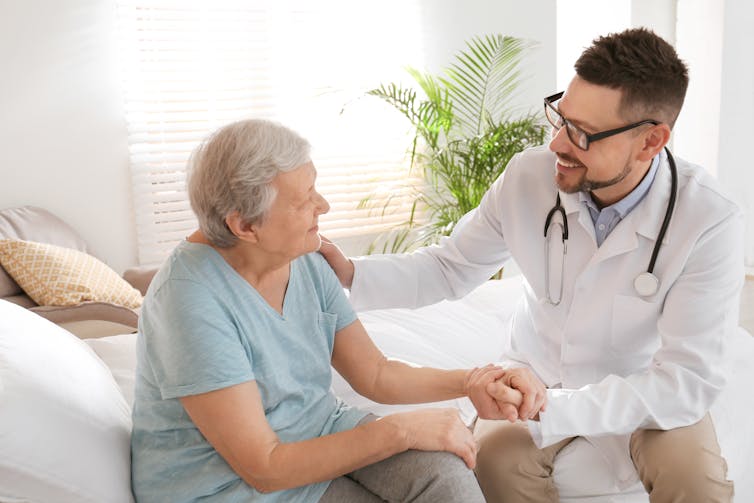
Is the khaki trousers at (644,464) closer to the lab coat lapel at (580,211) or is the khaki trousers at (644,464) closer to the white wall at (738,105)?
the lab coat lapel at (580,211)

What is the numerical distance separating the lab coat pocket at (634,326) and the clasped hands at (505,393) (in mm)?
306

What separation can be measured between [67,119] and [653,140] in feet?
10.2

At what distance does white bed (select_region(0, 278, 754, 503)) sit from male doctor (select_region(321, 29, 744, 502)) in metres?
0.14

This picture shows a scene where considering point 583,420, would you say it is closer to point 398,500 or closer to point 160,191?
point 398,500

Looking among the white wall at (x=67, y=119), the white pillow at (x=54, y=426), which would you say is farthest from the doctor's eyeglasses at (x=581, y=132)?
the white wall at (x=67, y=119)

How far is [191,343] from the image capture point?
1.34 meters

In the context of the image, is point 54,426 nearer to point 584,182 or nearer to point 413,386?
point 413,386

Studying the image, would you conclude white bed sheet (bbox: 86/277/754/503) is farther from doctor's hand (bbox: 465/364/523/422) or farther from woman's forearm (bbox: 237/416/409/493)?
woman's forearm (bbox: 237/416/409/493)

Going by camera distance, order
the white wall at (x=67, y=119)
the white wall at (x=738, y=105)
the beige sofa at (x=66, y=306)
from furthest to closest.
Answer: the white wall at (x=738, y=105) → the white wall at (x=67, y=119) → the beige sofa at (x=66, y=306)

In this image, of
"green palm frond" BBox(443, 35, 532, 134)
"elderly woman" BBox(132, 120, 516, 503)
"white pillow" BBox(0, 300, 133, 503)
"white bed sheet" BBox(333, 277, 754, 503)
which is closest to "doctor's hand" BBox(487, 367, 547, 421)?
"elderly woman" BBox(132, 120, 516, 503)

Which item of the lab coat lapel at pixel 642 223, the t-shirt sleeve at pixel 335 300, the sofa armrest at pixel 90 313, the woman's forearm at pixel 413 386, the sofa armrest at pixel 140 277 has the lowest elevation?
the sofa armrest at pixel 140 277

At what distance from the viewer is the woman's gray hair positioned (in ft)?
4.62

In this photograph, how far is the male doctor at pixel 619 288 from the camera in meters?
1.66

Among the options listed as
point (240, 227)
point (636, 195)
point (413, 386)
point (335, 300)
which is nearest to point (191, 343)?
point (240, 227)
